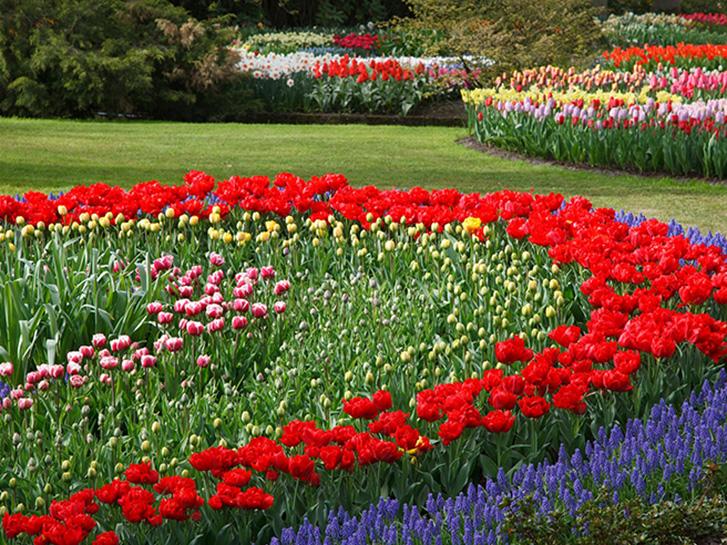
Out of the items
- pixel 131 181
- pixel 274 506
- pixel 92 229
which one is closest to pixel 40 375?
pixel 274 506

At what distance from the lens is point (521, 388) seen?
268 cm

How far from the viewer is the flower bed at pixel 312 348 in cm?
241

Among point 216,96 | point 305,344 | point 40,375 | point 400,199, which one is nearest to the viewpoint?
point 40,375

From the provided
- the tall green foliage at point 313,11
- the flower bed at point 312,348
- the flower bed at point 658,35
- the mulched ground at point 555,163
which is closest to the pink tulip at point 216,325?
the flower bed at point 312,348

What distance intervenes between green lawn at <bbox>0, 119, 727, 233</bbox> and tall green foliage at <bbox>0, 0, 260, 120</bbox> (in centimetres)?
66

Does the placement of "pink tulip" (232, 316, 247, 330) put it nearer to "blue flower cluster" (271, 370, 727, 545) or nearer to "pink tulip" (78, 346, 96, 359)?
"pink tulip" (78, 346, 96, 359)

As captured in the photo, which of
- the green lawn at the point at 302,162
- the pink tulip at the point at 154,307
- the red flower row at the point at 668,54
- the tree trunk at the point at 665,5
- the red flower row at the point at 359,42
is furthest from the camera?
the tree trunk at the point at 665,5

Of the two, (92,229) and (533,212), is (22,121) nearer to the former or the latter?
(92,229)

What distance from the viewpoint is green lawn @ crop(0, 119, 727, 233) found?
25.9 feet

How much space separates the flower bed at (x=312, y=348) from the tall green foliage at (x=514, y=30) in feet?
29.1

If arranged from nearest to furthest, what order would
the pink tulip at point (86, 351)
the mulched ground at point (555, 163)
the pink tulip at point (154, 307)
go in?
the pink tulip at point (86, 351) < the pink tulip at point (154, 307) < the mulched ground at point (555, 163)

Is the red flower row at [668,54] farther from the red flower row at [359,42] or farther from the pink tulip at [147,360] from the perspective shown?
the pink tulip at [147,360]

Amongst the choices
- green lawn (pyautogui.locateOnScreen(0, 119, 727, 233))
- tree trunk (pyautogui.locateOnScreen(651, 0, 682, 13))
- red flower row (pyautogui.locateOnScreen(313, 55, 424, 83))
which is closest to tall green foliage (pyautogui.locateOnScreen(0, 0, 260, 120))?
green lawn (pyautogui.locateOnScreen(0, 119, 727, 233))

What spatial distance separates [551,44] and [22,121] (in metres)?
8.17
